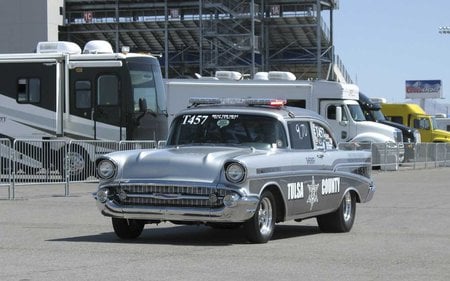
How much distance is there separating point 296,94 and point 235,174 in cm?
2363

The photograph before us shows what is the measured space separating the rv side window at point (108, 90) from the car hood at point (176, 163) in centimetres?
1458

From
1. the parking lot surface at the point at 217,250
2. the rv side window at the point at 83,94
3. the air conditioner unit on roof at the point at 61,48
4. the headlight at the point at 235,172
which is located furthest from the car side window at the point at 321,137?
the air conditioner unit on roof at the point at 61,48

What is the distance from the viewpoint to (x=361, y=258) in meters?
9.85

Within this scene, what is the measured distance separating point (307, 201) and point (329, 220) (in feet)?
3.84

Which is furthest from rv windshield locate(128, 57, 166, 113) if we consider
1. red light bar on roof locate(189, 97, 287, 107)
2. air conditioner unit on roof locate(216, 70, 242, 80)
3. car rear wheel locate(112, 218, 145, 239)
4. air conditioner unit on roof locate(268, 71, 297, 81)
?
car rear wheel locate(112, 218, 145, 239)

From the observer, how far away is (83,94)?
25703 mm

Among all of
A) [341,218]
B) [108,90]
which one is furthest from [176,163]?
A: [108,90]

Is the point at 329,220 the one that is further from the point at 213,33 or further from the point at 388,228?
the point at 213,33

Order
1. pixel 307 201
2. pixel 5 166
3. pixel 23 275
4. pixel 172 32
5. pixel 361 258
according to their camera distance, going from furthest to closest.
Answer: pixel 172 32 < pixel 5 166 < pixel 307 201 < pixel 361 258 < pixel 23 275

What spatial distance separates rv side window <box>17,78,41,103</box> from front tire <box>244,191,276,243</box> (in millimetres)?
16268

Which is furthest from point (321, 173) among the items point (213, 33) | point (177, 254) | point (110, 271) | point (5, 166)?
point (213, 33)

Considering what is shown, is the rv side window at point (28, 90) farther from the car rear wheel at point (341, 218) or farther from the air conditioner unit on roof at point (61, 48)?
the car rear wheel at point (341, 218)

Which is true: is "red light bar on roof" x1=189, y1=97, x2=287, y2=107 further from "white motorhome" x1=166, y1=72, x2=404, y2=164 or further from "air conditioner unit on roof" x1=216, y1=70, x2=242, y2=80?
"air conditioner unit on roof" x1=216, y1=70, x2=242, y2=80

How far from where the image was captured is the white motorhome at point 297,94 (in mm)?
33719
